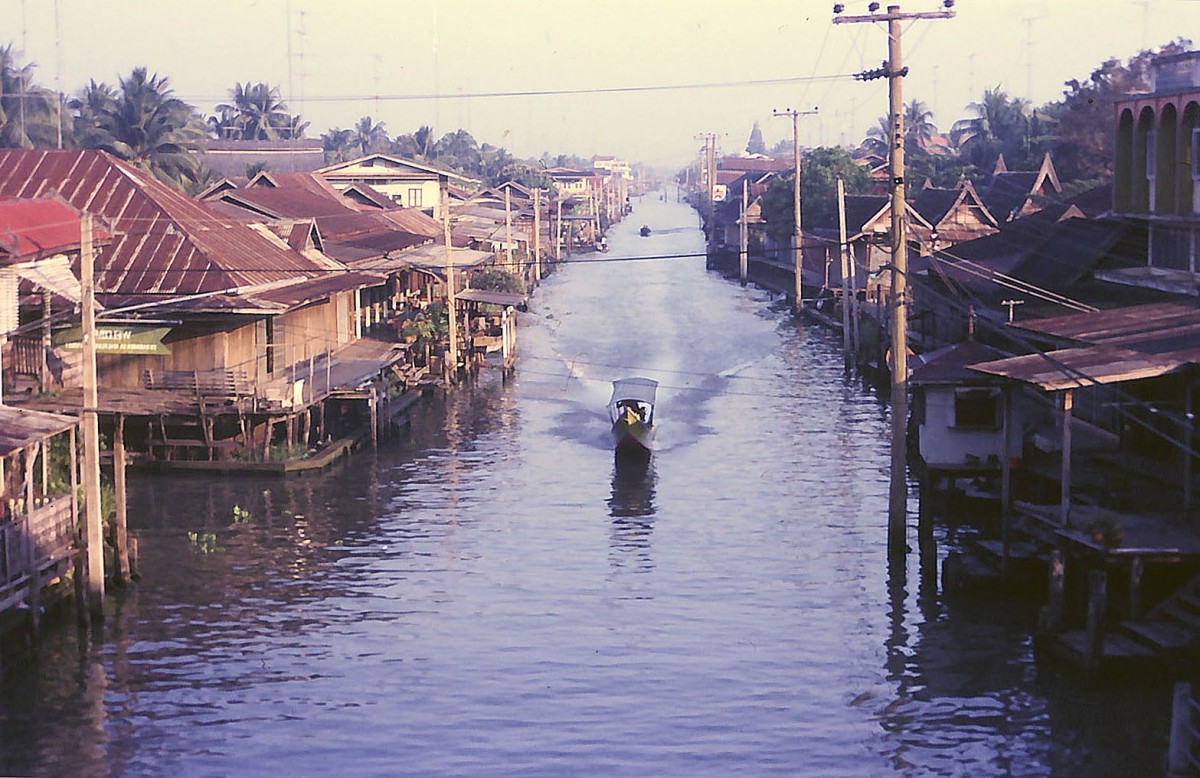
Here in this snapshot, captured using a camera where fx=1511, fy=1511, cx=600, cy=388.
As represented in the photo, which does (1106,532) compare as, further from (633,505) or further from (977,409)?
(633,505)

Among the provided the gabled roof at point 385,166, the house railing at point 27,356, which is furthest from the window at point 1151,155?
the gabled roof at point 385,166

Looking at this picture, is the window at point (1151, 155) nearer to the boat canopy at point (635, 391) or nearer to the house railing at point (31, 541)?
the boat canopy at point (635, 391)

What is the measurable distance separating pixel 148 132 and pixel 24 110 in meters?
14.0

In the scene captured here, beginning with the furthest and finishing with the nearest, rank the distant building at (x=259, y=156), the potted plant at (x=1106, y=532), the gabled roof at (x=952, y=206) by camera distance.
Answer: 1. the distant building at (x=259, y=156)
2. the gabled roof at (x=952, y=206)
3. the potted plant at (x=1106, y=532)

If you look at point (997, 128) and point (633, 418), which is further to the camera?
point (997, 128)

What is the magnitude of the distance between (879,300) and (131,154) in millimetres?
36241

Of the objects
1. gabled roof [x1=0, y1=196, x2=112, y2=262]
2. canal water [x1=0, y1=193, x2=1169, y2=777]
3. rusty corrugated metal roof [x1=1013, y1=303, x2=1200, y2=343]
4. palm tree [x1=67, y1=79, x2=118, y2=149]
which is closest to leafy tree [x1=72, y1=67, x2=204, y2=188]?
palm tree [x1=67, y1=79, x2=118, y2=149]

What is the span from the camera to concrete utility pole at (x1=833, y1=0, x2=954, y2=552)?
27.7m

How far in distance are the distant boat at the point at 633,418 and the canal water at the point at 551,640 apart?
851mm

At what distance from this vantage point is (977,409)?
30844 mm

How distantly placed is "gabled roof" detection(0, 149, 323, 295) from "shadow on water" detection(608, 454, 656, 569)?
10.9 m

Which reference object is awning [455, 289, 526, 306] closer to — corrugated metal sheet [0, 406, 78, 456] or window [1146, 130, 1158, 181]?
window [1146, 130, 1158, 181]

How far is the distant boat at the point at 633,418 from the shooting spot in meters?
41.1

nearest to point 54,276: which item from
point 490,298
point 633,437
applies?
point 633,437
